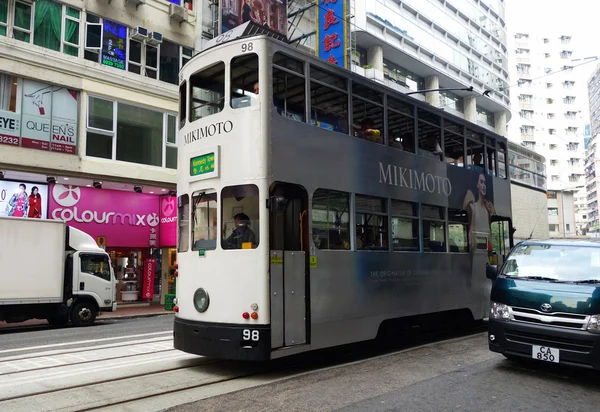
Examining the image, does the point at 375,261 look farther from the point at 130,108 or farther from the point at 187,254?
the point at 130,108

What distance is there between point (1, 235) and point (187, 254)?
28.6 feet

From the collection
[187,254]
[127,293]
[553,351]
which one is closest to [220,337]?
[187,254]

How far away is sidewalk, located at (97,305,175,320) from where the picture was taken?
704 inches

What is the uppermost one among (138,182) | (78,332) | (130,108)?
(130,108)

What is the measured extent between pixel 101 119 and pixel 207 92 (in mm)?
13514

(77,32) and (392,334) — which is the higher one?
(77,32)

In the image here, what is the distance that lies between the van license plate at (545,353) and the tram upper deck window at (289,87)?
427 centimetres

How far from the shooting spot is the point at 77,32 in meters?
19.3

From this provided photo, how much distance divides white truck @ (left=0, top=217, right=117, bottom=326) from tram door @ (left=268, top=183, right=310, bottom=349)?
32.7 ft

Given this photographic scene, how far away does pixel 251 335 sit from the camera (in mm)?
6609

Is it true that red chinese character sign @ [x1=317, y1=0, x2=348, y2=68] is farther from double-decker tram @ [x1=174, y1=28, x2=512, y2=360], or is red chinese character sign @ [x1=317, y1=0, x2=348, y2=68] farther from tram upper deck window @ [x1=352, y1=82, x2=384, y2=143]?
tram upper deck window @ [x1=352, y1=82, x2=384, y2=143]

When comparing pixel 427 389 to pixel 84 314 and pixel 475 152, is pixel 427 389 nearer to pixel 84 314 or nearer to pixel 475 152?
pixel 475 152

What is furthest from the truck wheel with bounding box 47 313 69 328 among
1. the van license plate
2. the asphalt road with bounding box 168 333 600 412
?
the van license plate

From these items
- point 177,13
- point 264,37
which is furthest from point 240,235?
point 177,13
